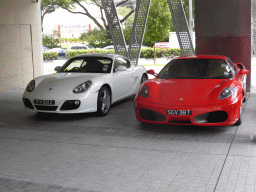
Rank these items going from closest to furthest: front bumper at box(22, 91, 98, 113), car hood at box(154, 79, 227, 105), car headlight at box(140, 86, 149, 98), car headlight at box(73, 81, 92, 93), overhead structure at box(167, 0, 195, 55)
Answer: car hood at box(154, 79, 227, 105) < car headlight at box(140, 86, 149, 98) < front bumper at box(22, 91, 98, 113) < car headlight at box(73, 81, 92, 93) < overhead structure at box(167, 0, 195, 55)

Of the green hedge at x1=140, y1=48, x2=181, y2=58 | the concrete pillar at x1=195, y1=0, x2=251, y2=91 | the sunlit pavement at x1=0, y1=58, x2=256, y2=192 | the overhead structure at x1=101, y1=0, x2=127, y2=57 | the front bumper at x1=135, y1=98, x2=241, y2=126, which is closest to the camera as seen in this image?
the sunlit pavement at x1=0, y1=58, x2=256, y2=192

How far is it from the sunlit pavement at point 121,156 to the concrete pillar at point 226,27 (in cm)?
354

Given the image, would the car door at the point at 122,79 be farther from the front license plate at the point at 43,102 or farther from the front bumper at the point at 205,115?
the front bumper at the point at 205,115

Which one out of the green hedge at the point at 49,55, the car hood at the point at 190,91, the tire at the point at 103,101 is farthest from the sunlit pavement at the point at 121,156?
the green hedge at the point at 49,55

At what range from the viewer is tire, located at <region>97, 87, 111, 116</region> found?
801 centimetres

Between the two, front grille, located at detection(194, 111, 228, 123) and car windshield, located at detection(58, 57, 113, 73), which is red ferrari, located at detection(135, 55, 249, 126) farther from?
car windshield, located at detection(58, 57, 113, 73)

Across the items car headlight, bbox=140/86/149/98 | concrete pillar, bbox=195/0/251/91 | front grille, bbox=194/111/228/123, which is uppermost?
concrete pillar, bbox=195/0/251/91

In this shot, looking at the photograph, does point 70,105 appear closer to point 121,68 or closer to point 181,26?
point 121,68

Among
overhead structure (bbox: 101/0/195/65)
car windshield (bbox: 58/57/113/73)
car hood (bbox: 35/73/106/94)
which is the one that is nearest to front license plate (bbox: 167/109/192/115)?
car hood (bbox: 35/73/106/94)

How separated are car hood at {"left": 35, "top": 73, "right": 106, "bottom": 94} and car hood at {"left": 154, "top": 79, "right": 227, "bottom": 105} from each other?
187 cm

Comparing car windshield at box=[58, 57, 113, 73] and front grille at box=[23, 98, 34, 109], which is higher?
car windshield at box=[58, 57, 113, 73]

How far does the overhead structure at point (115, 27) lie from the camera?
15.2 metres

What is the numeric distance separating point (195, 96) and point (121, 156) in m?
1.93

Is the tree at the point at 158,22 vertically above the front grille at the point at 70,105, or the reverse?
the tree at the point at 158,22
